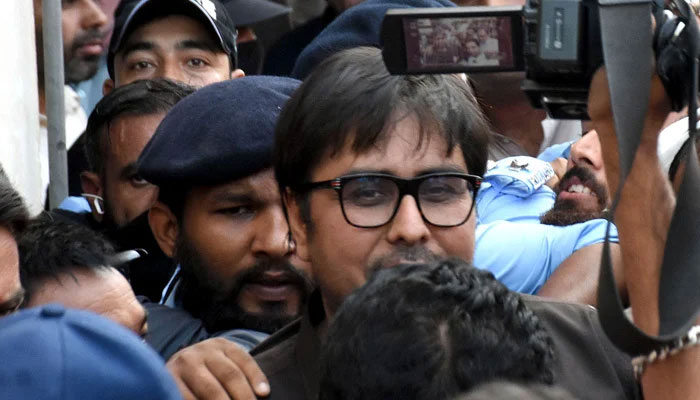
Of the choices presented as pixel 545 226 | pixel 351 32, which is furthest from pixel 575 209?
pixel 351 32

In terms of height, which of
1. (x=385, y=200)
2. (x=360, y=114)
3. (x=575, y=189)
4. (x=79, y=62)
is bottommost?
(x=79, y=62)

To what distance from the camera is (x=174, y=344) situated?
116 inches

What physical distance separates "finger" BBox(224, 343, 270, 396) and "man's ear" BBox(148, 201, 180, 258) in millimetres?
765

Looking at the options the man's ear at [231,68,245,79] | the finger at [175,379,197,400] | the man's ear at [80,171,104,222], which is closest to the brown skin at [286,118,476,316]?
the finger at [175,379,197,400]

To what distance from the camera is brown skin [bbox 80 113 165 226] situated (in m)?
3.85

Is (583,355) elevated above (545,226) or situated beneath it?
elevated above

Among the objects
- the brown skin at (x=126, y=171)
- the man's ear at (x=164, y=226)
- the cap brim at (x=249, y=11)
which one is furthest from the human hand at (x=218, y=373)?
the cap brim at (x=249, y=11)

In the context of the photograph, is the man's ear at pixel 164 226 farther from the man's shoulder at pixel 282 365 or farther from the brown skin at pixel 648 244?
the brown skin at pixel 648 244

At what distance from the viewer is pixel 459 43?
2.04 m

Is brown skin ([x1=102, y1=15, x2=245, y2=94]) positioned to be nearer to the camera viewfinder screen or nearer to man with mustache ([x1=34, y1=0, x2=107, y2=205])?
man with mustache ([x1=34, y1=0, x2=107, y2=205])

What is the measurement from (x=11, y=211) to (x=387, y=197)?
78cm

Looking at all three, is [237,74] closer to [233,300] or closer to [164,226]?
[164,226]

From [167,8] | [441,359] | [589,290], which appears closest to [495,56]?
[441,359]

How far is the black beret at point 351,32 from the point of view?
12.0 feet
